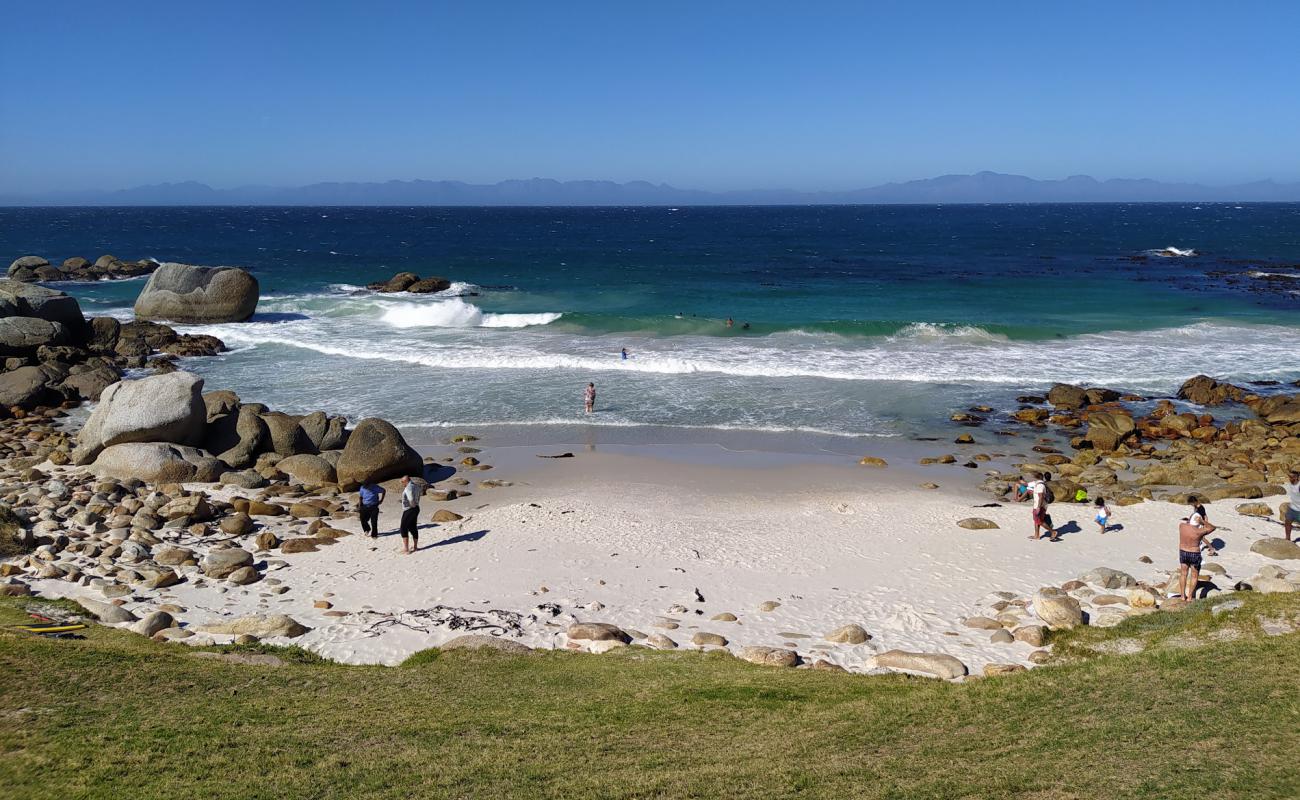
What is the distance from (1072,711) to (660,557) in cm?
900

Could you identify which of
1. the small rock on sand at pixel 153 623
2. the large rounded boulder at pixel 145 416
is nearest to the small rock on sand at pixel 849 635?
the small rock on sand at pixel 153 623

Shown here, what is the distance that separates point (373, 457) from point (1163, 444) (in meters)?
22.0

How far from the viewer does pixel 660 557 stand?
17859 mm

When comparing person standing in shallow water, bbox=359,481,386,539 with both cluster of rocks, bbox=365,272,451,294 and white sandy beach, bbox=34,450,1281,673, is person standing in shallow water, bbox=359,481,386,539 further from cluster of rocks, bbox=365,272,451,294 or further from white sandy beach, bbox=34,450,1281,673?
cluster of rocks, bbox=365,272,451,294

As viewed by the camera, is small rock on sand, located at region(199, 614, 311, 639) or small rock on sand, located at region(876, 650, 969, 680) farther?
small rock on sand, located at region(199, 614, 311, 639)

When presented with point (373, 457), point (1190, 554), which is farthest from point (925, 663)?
point (373, 457)

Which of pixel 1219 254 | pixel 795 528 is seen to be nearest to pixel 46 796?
pixel 795 528

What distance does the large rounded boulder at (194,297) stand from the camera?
47531mm

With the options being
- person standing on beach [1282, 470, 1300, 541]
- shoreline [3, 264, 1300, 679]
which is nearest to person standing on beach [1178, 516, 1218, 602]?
shoreline [3, 264, 1300, 679]

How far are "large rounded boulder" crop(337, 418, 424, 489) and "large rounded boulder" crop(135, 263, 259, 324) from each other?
98.2 feet

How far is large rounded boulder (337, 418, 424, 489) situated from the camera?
72.6 feet

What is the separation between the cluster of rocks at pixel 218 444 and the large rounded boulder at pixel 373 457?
0.02m

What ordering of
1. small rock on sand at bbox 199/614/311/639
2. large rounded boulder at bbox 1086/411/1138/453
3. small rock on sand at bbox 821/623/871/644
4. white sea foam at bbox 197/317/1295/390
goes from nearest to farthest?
small rock on sand at bbox 199/614/311/639 → small rock on sand at bbox 821/623/871/644 → large rounded boulder at bbox 1086/411/1138/453 → white sea foam at bbox 197/317/1295/390

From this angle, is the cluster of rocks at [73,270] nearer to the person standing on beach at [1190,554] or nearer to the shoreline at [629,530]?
the shoreline at [629,530]
